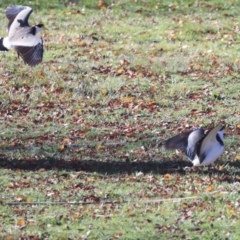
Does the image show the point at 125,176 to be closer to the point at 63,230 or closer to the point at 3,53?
the point at 63,230

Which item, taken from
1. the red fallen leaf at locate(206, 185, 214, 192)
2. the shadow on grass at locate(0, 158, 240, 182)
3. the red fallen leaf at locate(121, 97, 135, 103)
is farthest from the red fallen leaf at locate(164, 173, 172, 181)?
the red fallen leaf at locate(121, 97, 135, 103)

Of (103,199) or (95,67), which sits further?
(95,67)

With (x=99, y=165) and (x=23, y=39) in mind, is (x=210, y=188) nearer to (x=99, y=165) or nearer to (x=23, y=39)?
(x=99, y=165)

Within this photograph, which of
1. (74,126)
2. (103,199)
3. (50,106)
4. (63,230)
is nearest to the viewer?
(63,230)

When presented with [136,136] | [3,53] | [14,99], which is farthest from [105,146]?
[3,53]

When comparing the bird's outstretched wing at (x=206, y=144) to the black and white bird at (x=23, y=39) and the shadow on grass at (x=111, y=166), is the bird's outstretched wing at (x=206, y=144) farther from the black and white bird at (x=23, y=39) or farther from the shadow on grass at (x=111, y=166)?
the black and white bird at (x=23, y=39)

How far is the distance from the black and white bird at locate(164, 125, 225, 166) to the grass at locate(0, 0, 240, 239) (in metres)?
0.24

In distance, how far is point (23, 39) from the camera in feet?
36.3

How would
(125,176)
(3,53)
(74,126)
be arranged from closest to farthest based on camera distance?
(125,176) < (74,126) < (3,53)

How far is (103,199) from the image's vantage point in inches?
354

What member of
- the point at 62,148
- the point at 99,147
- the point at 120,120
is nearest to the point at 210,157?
the point at 99,147

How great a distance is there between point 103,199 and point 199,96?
180 inches

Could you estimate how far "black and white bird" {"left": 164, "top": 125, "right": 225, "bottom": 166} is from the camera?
939cm

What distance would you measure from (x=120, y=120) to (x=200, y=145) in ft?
9.10
